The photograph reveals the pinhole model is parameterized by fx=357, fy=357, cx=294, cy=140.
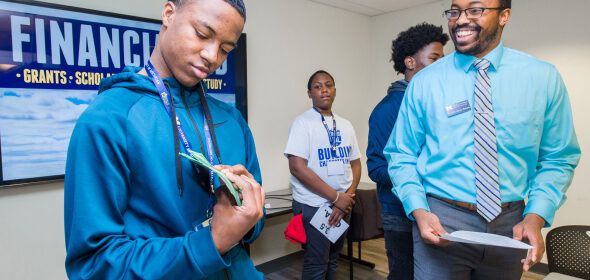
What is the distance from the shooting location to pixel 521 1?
348cm

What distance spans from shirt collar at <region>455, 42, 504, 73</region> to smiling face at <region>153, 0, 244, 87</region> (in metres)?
0.90

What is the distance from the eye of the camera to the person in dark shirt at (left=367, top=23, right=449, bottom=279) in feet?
6.08

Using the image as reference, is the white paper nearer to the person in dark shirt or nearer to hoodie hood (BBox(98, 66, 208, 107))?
the person in dark shirt

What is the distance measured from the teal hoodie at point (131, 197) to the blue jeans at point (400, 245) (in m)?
1.28

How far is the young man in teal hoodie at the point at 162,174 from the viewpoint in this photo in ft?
2.05

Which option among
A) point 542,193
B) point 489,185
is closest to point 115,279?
point 489,185

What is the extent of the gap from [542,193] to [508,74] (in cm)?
42

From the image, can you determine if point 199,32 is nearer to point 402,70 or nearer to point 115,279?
point 115,279

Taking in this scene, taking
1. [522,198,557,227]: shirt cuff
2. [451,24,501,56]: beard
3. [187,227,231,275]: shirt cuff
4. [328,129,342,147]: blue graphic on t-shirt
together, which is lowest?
[522,198,557,227]: shirt cuff

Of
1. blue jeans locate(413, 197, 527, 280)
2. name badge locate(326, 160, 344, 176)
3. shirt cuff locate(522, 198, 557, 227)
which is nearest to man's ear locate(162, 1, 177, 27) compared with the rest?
blue jeans locate(413, 197, 527, 280)

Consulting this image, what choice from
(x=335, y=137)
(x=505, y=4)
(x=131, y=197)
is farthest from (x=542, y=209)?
(x=335, y=137)

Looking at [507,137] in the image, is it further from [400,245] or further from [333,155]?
[333,155]

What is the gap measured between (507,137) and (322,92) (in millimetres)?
1768

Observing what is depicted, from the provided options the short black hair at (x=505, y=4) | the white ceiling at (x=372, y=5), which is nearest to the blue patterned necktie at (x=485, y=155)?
the short black hair at (x=505, y=4)
